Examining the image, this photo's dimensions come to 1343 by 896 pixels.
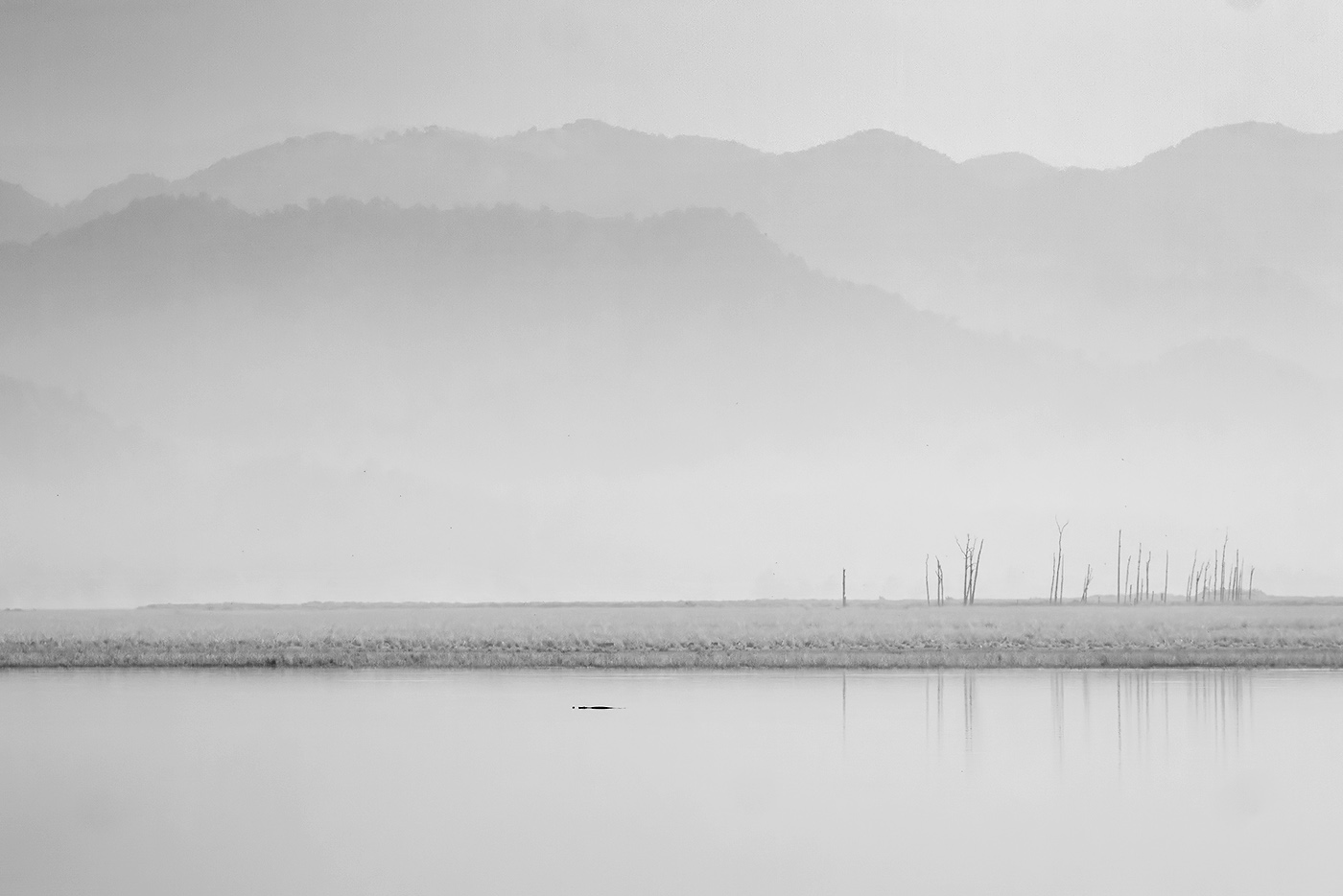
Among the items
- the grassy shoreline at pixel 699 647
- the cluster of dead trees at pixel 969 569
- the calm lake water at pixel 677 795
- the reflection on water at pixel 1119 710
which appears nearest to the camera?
the calm lake water at pixel 677 795

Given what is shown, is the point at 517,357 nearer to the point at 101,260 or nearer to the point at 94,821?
the point at 101,260

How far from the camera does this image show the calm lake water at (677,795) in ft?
28.8

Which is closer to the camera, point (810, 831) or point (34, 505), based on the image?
point (810, 831)

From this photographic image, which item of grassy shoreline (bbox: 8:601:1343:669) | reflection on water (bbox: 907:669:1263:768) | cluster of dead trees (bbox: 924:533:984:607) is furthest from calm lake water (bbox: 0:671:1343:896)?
cluster of dead trees (bbox: 924:533:984:607)

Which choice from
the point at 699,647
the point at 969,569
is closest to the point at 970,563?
the point at 969,569

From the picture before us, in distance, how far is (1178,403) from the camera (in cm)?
12412

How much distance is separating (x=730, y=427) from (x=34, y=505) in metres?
47.3

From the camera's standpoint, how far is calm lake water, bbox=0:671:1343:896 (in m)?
8.77

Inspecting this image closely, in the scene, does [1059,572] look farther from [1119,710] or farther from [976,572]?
[1119,710]

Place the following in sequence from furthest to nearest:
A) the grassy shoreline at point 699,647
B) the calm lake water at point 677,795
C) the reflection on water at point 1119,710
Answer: the grassy shoreline at point 699,647
the reflection on water at point 1119,710
the calm lake water at point 677,795

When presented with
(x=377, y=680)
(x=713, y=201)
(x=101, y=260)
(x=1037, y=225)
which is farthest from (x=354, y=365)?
(x=377, y=680)

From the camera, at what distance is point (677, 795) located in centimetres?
1128

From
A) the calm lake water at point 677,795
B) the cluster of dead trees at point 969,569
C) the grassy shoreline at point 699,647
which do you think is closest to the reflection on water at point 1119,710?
the calm lake water at point 677,795

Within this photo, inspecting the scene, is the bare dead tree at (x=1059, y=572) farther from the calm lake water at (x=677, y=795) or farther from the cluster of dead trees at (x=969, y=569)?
the calm lake water at (x=677, y=795)
